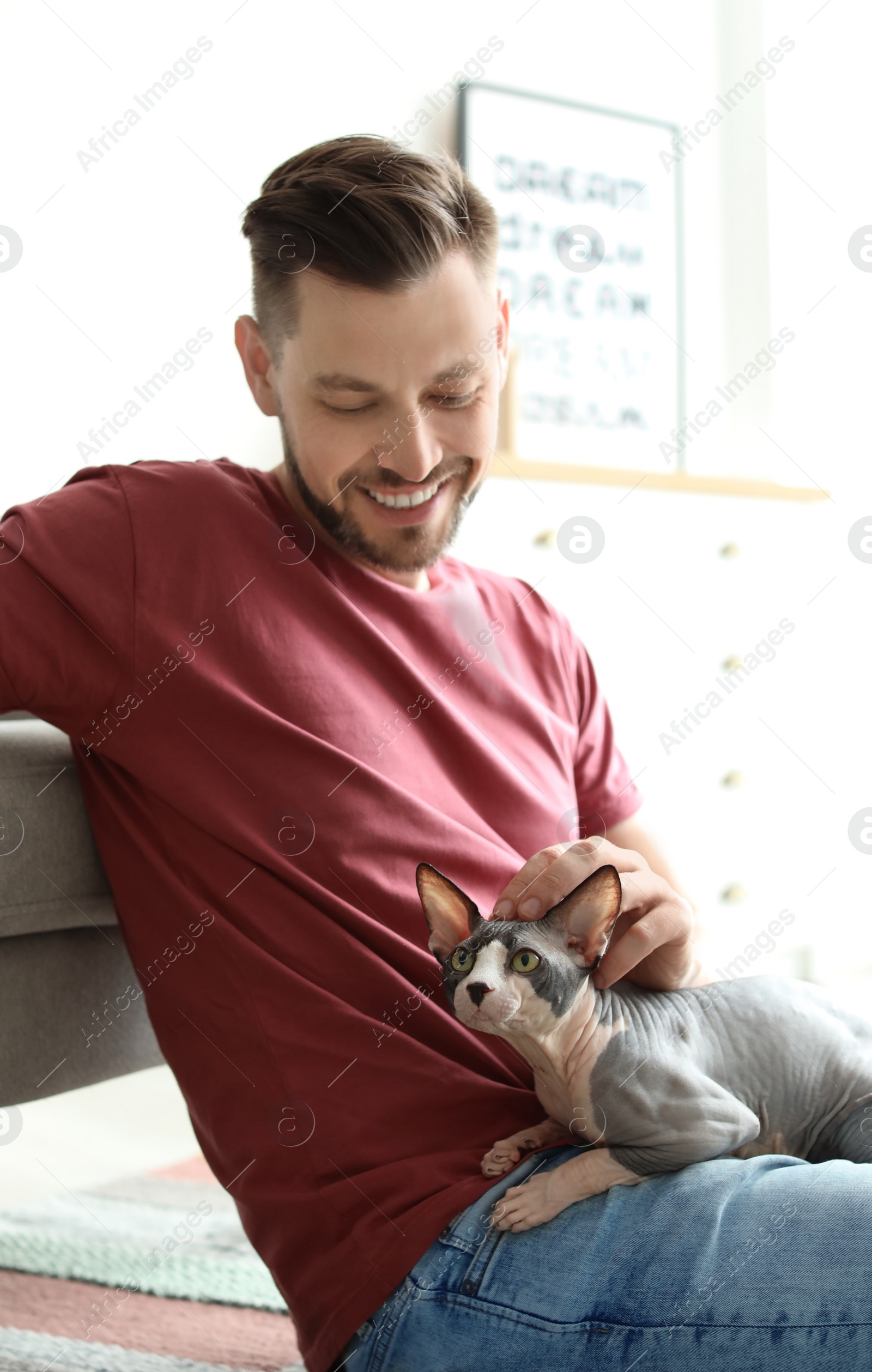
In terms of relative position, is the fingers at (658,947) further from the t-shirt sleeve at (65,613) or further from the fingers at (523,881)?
the t-shirt sleeve at (65,613)

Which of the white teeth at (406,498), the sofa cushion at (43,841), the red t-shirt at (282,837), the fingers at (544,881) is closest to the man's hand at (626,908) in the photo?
the fingers at (544,881)

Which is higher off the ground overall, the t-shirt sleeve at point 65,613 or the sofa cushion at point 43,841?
the t-shirt sleeve at point 65,613

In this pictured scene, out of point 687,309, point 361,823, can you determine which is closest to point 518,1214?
point 361,823

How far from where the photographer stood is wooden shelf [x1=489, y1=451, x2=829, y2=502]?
2367 millimetres

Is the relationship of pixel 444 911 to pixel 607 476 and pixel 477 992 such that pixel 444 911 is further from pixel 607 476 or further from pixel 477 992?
pixel 607 476

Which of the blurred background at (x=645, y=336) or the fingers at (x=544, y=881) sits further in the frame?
the blurred background at (x=645, y=336)

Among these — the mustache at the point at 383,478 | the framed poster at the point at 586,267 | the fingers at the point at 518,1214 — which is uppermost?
the framed poster at the point at 586,267

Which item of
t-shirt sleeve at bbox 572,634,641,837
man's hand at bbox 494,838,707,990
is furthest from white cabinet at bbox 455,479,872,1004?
man's hand at bbox 494,838,707,990

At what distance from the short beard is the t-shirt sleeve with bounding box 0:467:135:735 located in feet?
0.57

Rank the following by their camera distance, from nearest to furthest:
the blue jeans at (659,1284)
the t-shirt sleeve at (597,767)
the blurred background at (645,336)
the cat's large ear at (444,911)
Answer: the blue jeans at (659,1284) < the cat's large ear at (444,911) < the t-shirt sleeve at (597,767) < the blurred background at (645,336)

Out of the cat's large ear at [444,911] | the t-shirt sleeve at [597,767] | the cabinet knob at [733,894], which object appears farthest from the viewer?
the cabinet knob at [733,894]

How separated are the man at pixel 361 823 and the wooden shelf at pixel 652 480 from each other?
1.26 meters

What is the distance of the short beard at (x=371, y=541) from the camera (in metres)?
1.04

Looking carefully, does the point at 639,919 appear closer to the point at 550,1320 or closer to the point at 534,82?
the point at 550,1320
